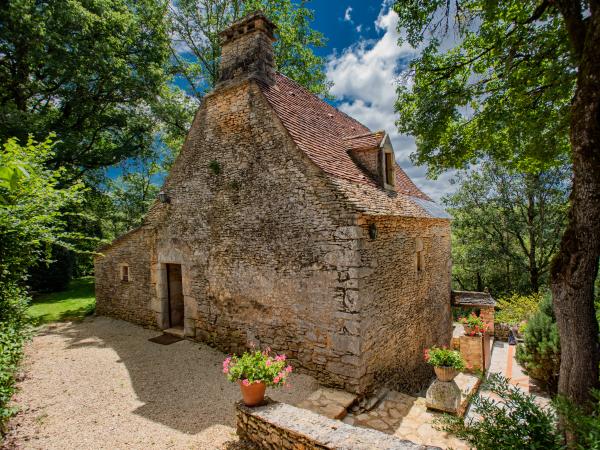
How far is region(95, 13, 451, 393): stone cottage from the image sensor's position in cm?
690

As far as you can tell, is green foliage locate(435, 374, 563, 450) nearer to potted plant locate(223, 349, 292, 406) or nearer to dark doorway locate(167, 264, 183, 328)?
potted plant locate(223, 349, 292, 406)

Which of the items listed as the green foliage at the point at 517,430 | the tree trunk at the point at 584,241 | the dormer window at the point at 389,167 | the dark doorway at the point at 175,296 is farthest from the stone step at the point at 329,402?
the dark doorway at the point at 175,296

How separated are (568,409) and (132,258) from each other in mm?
12068

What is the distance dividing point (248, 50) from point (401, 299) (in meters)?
8.27

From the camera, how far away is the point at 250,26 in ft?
29.7

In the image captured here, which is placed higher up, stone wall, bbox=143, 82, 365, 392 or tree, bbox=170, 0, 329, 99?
tree, bbox=170, 0, 329, 99

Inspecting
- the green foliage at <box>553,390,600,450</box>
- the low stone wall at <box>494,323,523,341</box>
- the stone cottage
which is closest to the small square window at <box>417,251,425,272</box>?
the stone cottage

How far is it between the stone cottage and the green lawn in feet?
14.6

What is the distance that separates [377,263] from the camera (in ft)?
24.0

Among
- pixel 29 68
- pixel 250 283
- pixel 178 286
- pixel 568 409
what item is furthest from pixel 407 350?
pixel 29 68

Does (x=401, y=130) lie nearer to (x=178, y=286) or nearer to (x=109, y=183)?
(x=178, y=286)

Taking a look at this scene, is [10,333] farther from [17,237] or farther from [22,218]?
[22,218]

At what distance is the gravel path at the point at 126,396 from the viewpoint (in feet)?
17.1

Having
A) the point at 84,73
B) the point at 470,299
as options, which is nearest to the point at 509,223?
the point at 470,299
